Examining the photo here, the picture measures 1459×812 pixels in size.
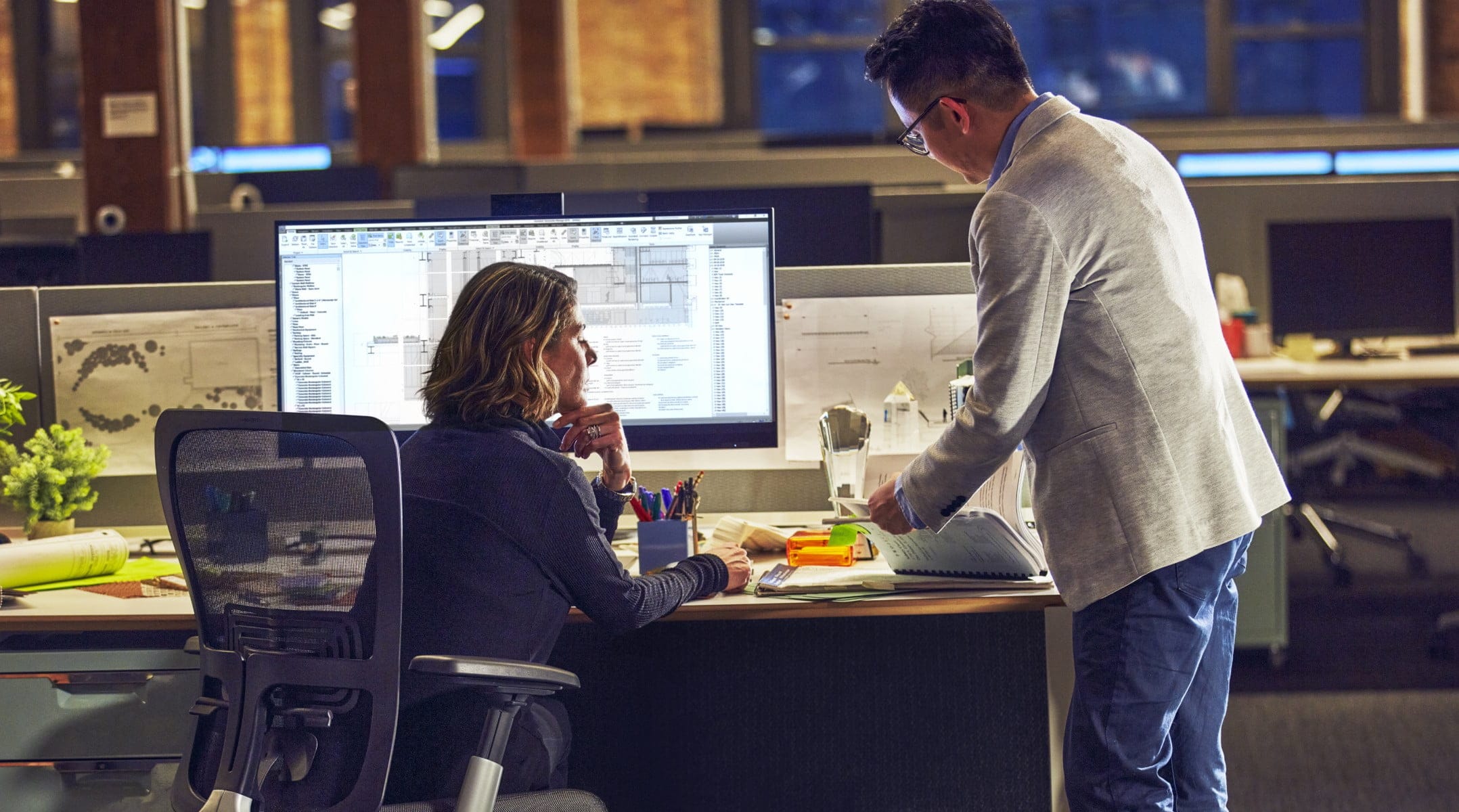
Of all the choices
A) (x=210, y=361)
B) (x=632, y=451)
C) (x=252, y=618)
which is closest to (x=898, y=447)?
(x=632, y=451)

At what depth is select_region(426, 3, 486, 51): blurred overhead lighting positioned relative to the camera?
780 centimetres

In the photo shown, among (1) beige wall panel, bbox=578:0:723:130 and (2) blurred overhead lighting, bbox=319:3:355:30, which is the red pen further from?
(2) blurred overhead lighting, bbox=319:3:355:30

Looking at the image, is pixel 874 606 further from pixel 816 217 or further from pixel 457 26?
pixel 457 26

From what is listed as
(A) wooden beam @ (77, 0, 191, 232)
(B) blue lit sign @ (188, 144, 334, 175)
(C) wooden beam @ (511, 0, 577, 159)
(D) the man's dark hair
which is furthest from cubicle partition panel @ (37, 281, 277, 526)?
(C) wooden beam @ (511, 0, 577, 159)

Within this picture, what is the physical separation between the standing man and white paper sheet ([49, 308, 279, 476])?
124 centimetres

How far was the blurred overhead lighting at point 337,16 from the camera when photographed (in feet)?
25.6

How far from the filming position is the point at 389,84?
5.77m

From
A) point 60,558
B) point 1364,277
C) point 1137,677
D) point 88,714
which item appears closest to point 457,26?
point 1364,277

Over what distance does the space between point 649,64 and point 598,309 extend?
594 cm

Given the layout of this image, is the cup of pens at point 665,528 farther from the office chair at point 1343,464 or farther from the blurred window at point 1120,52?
the blurred window at point 1120,52

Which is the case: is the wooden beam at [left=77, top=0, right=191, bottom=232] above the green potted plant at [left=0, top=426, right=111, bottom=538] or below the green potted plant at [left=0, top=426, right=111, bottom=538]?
above

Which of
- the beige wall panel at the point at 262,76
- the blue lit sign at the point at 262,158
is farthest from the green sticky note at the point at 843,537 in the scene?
the beige wall panel at the point at 262,76

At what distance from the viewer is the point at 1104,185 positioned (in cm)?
138

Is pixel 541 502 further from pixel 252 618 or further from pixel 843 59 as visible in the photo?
pixel 843 59
